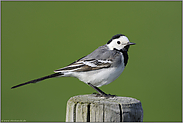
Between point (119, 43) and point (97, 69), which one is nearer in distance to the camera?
point (97, 69)

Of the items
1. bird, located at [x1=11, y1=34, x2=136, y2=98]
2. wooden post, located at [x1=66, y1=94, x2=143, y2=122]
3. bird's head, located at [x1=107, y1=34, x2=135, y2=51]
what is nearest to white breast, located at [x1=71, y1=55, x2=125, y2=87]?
bird, located at [x1=11, y1=34, x2=136, y2=98]

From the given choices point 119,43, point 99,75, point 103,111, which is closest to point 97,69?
point 99,75

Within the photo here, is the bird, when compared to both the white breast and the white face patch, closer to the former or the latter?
the white breast

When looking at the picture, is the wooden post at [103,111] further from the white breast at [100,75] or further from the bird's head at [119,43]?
the bird's head at [119,43]

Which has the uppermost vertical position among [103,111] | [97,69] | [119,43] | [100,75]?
[119,43]

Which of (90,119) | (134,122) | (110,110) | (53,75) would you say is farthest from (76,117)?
(53,75)

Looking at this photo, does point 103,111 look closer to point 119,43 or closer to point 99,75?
point 99,75

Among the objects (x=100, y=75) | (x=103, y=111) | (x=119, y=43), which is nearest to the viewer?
(x=103, y=111)

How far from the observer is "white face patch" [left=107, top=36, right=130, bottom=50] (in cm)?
471

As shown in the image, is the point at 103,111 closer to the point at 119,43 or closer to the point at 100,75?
the point at 100,75

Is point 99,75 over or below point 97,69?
below

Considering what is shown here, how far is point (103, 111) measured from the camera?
3.35 metres

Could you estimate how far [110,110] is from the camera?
3357 mm

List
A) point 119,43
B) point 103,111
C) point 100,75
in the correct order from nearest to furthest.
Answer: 1. point 103,111
2. point 100,75
3. point 119,43
